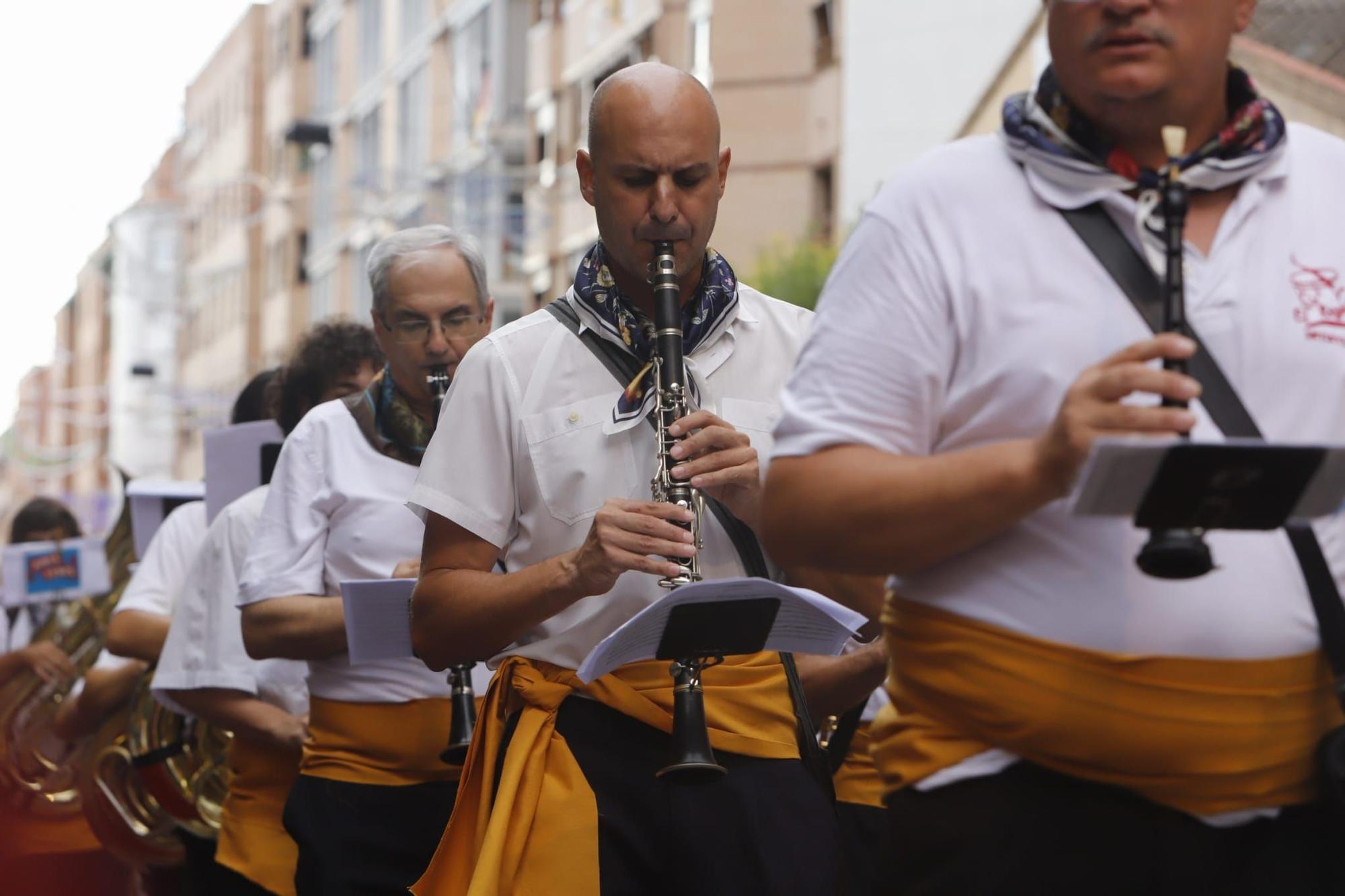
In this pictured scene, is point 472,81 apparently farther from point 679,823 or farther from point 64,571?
point 679,823

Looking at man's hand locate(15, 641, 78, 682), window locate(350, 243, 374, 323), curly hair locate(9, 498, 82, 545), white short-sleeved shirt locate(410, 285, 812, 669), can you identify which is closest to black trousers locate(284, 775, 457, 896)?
white short-sleeved shirt locate(410, 285, 812, 669)

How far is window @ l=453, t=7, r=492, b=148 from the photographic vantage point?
42500mm

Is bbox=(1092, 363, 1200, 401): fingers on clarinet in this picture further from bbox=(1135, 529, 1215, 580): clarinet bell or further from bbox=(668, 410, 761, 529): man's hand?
bbox=(668, 410, 761, 529): man's hand

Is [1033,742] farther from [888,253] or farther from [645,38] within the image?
[645,38]

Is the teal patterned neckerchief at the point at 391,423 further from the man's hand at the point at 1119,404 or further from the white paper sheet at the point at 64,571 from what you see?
the white paper sheet at the point at 64,571

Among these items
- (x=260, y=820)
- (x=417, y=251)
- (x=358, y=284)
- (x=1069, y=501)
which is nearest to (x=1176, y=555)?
(x=1069, y=501)

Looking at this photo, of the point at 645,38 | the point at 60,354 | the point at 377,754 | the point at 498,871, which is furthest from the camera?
the point at 60,354

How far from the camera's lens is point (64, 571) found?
11289 millimetres

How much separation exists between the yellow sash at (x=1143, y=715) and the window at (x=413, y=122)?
4332 cm

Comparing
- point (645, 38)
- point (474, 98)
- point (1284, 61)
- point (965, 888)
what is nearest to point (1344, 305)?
point (965, 888)

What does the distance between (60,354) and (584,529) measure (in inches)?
3939

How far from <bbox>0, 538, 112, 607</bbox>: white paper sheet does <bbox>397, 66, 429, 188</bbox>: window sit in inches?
1362

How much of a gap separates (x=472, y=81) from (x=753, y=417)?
39.9m

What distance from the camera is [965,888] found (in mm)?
2922
